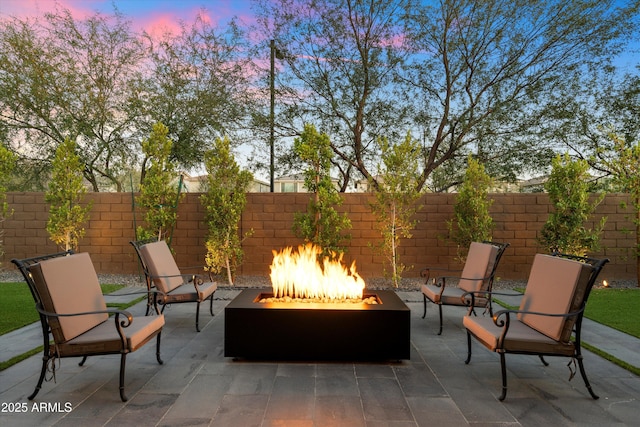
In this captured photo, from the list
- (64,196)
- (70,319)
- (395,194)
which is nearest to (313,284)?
(70,319)

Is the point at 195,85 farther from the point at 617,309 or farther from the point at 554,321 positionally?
the point at 554,321

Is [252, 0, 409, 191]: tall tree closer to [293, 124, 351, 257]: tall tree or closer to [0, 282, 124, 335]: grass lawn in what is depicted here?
[293, 124, 351, 257]: tall tree

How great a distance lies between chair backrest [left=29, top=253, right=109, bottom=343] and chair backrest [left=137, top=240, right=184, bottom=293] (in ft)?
3.47

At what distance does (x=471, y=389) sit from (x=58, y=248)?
7.88 m

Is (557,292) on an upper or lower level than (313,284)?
upper

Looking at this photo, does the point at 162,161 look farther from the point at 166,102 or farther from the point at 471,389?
the point at 471,389

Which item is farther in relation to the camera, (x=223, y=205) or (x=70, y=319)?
(x=223, y=205)

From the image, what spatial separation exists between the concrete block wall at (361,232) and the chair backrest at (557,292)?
14.2 ft

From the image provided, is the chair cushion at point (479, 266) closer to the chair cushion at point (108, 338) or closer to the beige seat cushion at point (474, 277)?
the beige seat cushion at point (474, 277)

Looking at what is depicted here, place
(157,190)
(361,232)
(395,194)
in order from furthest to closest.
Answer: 1. (361,232)
2. (157,190)
3. (395,194)

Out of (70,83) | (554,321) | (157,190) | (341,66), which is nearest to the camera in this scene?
(554,321)

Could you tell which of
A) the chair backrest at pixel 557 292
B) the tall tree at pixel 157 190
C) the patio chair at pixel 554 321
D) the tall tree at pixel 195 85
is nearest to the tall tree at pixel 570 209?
the chair backrest at pixel 557 292

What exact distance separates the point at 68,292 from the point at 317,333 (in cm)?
182

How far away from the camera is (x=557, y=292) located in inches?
113
